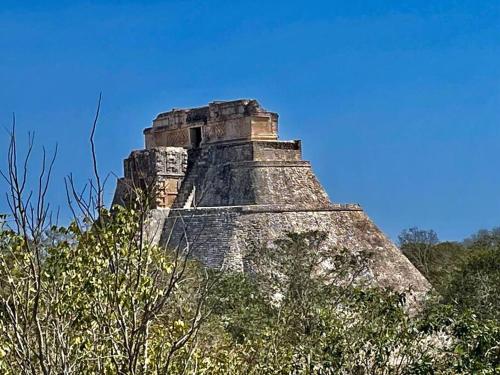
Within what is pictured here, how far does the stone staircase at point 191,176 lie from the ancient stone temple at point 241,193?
3cm

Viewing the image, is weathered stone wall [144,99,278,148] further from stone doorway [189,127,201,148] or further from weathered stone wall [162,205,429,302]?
weathered stone wall [162,205,429,302]

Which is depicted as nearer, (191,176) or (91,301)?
(91,301)

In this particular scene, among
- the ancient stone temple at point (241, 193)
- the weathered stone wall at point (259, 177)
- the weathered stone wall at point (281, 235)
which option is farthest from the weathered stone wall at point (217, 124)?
the weathered stone wall at point (281, 235)

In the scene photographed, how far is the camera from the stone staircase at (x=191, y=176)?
27.5 metres

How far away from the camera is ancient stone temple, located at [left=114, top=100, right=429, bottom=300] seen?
79.6 ft

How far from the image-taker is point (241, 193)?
26.0 metres

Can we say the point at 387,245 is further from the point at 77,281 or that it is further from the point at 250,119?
the point at 77,281

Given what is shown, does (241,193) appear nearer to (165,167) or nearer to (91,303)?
(165,167)

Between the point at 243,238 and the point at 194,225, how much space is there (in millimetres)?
1872

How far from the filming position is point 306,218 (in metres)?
25.1

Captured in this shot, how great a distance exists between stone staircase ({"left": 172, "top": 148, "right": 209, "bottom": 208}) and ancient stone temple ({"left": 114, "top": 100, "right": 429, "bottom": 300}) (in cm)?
3

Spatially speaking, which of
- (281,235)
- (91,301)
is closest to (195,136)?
(281,235)

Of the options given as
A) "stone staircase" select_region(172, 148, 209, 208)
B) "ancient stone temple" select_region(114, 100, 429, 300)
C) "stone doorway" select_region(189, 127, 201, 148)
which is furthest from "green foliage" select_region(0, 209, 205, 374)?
"stone doorway" select_region(189, 127, 201, 148)

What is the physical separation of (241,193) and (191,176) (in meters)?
2.39
